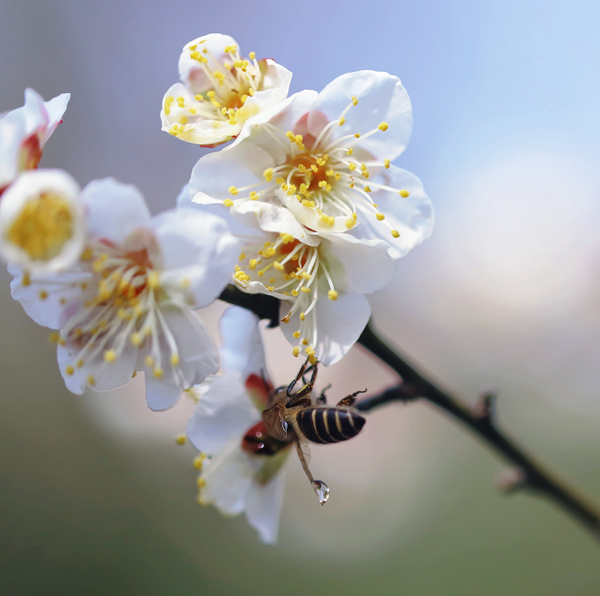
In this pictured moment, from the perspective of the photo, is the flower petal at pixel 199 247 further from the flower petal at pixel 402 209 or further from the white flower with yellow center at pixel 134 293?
the flower petal at pixel 402 209

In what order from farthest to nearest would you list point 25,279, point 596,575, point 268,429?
point 596,575
point 268,429
point 25,279

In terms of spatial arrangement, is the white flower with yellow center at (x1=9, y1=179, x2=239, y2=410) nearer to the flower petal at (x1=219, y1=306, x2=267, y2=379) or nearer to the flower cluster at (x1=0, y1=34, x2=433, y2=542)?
the flower cluster at (x1=0, y1=34, x2=433, y2=542)

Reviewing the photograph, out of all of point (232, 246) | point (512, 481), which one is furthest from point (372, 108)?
point (512, 481)

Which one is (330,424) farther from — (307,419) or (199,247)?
(199,247)

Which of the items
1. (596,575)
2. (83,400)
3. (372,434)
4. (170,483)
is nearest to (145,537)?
(170,483)

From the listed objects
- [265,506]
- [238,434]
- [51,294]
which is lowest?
[265,506]

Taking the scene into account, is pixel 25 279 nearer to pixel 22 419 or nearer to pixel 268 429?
pixel 268 429

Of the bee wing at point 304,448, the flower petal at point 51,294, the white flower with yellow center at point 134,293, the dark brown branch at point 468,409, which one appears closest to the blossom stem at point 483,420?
the dark brown branch at point 468,409
